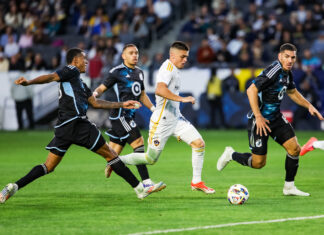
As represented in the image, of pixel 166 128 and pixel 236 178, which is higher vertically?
pixel 166 128

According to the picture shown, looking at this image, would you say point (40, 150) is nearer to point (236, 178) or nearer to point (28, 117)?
point (236, 178)

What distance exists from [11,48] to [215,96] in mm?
9848

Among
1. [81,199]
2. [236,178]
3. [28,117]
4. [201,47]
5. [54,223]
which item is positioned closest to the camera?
[54,223]

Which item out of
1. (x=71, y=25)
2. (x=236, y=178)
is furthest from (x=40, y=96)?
(x=236, y=178)

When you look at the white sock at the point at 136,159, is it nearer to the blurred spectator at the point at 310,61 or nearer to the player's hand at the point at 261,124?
the player's hand at the point at 261,124

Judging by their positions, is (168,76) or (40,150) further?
(40,150)

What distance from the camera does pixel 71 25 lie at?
33.4 metres

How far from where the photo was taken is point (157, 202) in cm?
1011

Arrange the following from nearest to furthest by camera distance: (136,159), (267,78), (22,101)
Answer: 1. (267,78)
2. (136,159)
3. (22,101)

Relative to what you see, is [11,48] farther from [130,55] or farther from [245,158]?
[245,158]

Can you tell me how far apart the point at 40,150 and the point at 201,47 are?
9.94 meters

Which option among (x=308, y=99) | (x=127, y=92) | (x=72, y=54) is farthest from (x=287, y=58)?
(x=308, y=99)

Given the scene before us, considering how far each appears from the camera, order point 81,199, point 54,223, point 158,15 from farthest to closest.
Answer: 1. point 158,15
2. point 81,199
3. point 54,223

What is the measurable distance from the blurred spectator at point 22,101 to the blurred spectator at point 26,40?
3047mm
